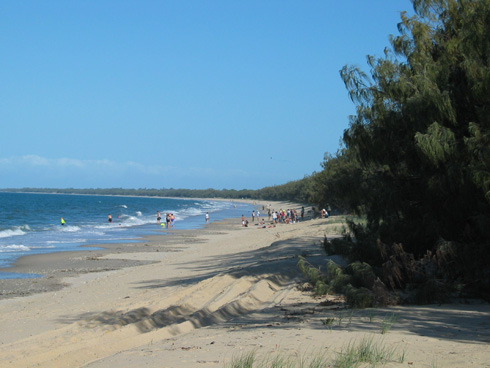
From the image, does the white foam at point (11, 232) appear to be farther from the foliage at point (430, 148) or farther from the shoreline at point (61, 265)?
the foliage at point (430, 148)

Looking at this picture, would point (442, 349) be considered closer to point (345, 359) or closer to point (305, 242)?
point (345, 359)

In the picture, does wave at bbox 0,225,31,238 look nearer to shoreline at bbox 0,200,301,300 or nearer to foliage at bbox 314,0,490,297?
shoreline at bbox 0,200,301,300

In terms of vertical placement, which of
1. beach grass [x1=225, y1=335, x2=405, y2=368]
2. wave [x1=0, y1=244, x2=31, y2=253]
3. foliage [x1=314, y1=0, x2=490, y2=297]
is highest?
foliage [x1=314, y1=0, x2=490, y2=297]

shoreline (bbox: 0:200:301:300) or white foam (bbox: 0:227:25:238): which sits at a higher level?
white foam (bbox: 0:227:25:238)

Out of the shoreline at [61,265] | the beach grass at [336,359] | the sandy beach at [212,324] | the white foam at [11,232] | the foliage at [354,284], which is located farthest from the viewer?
the white foam at [11,232]

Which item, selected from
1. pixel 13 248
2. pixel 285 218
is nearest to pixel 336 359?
pixel 13 248

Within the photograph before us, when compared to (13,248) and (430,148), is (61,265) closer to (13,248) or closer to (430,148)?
(13,248)

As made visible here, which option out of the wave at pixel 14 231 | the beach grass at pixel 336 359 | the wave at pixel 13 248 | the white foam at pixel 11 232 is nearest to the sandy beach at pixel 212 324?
the beach grass at pixel 336 359

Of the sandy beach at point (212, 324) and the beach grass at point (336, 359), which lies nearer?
the beach grass at point (336, 359)

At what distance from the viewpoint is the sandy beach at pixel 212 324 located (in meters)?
6.19

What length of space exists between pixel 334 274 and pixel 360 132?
119 inches

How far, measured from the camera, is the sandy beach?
6188mm

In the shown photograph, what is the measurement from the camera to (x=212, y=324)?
883cm

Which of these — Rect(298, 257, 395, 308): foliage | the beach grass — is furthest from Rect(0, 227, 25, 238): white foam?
the beach grass
